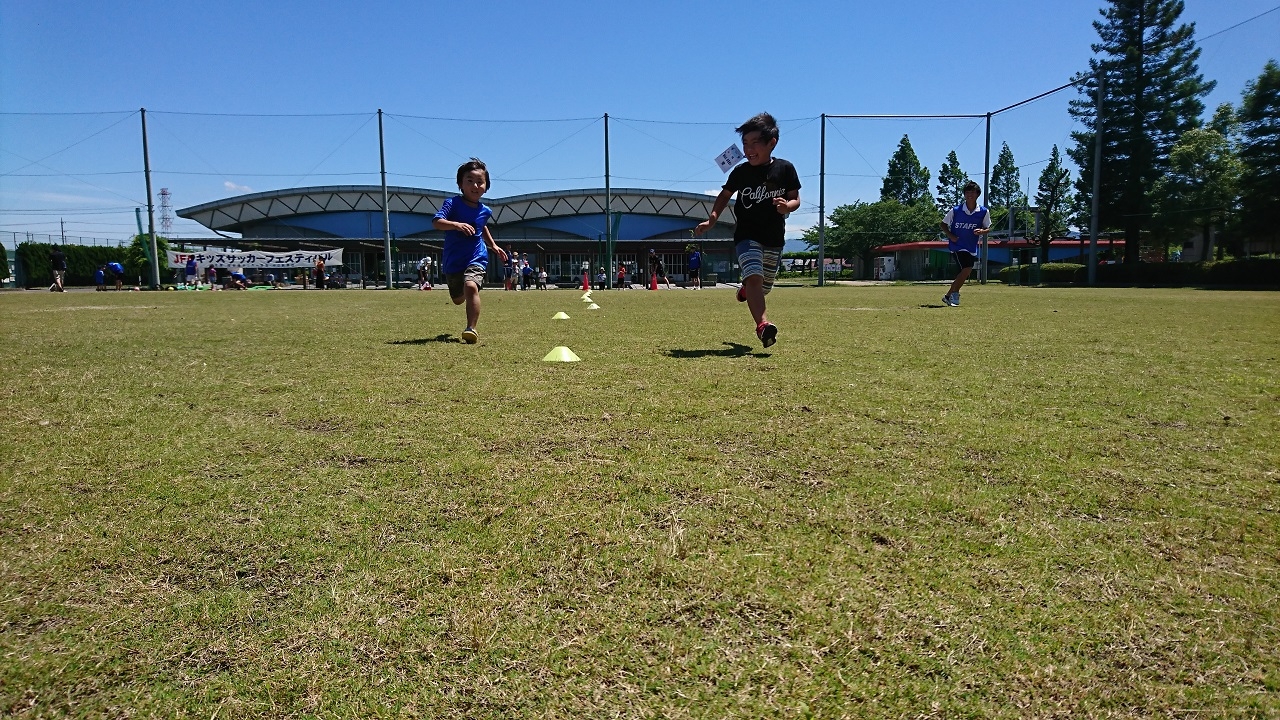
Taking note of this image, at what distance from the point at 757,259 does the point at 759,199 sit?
1.80ft

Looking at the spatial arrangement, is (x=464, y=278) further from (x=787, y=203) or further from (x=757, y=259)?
(x=787, y=203)

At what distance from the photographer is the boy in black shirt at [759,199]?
6367 mm

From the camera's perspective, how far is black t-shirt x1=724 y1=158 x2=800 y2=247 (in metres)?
6.39

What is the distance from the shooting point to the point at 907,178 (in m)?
94.9

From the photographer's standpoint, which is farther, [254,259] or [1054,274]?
[254,259]

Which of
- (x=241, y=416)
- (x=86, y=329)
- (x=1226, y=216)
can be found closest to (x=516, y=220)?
(x=1226, y=216)

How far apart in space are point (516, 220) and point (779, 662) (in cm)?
7256

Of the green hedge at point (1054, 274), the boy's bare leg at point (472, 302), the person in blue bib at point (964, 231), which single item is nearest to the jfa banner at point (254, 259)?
the person in blue bib at point (964, 231)

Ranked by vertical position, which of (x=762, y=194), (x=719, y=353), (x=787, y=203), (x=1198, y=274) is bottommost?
(x=719, y=353)

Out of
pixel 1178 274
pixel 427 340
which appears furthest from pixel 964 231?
pixel 1178 274

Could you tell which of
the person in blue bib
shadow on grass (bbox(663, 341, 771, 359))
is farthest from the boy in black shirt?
the person in blue bib

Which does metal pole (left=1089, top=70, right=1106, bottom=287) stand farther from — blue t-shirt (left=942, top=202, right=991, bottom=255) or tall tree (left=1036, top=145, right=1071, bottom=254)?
tall tree (left=1036, top=145, right=1071, bottom=254)

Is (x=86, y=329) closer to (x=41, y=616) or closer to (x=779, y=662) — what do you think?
(x=41, y=616)

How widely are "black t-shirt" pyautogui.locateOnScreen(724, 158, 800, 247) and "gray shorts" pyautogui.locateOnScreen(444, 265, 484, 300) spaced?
2.71 metres
